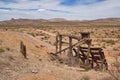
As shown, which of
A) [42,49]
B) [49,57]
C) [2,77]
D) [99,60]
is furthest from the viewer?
[42,49]

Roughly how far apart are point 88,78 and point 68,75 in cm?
100

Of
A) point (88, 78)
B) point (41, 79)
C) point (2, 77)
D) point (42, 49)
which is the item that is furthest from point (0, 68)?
point (42, 49)

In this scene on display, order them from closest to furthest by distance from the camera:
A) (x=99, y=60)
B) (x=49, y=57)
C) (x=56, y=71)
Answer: (x=56, y=71) < (x=99, y=60) < (x=49, y=57)

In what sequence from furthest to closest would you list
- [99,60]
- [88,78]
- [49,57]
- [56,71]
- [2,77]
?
[49,57], [99,60], [56,71], [88,78], [2,77]

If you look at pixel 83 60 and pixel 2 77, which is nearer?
pixel 2 77

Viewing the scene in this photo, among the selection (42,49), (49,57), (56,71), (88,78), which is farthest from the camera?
(42,49)

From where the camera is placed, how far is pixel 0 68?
40.8ft

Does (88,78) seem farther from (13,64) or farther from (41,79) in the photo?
(13,64)

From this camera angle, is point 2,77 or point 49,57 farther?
point 49,57

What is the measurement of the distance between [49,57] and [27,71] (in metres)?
7.52

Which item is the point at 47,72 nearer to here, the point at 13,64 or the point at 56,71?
the point at 56,71

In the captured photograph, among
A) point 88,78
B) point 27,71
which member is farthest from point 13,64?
point 88,78

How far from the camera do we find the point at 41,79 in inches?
458

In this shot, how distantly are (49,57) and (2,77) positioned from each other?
29.1ft
